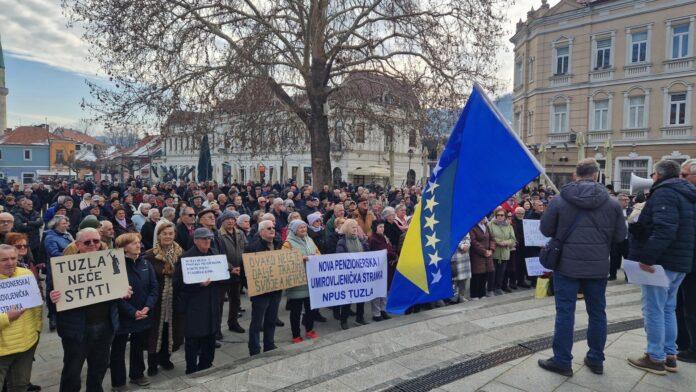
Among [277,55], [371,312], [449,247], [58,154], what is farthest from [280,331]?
[58,154]

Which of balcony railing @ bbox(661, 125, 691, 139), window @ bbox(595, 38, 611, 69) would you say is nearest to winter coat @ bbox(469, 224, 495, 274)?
balcony railing @ bbox(661, 125, 691, 139)

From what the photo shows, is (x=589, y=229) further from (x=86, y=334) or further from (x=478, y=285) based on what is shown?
(x=86, y=334)

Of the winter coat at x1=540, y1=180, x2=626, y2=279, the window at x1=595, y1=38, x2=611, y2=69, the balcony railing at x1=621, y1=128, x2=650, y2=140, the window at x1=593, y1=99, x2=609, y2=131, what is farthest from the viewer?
the window at x1=593, y1=99, x2=609, y2=131

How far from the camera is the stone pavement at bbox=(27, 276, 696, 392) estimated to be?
4.29 meters

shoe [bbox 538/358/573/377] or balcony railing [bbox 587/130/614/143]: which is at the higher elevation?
balcony railing [bbox 587/130/614/143]

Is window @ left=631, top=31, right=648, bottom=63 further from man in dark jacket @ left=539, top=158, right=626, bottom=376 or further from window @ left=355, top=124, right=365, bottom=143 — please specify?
man in dark jacket @ left=539, top=158, right=626, bottom=376

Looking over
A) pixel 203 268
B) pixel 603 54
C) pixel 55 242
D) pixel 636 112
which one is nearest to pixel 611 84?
pixel 603 54

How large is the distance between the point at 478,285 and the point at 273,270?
4.25m

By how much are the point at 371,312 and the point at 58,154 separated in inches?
3405

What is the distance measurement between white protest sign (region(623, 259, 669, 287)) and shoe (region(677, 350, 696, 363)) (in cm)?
101

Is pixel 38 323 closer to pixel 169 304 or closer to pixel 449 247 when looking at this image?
pixel 169 304

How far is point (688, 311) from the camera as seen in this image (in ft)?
15.1

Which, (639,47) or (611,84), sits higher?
(639,47)

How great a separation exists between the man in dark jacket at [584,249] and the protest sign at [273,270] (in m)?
3.06
